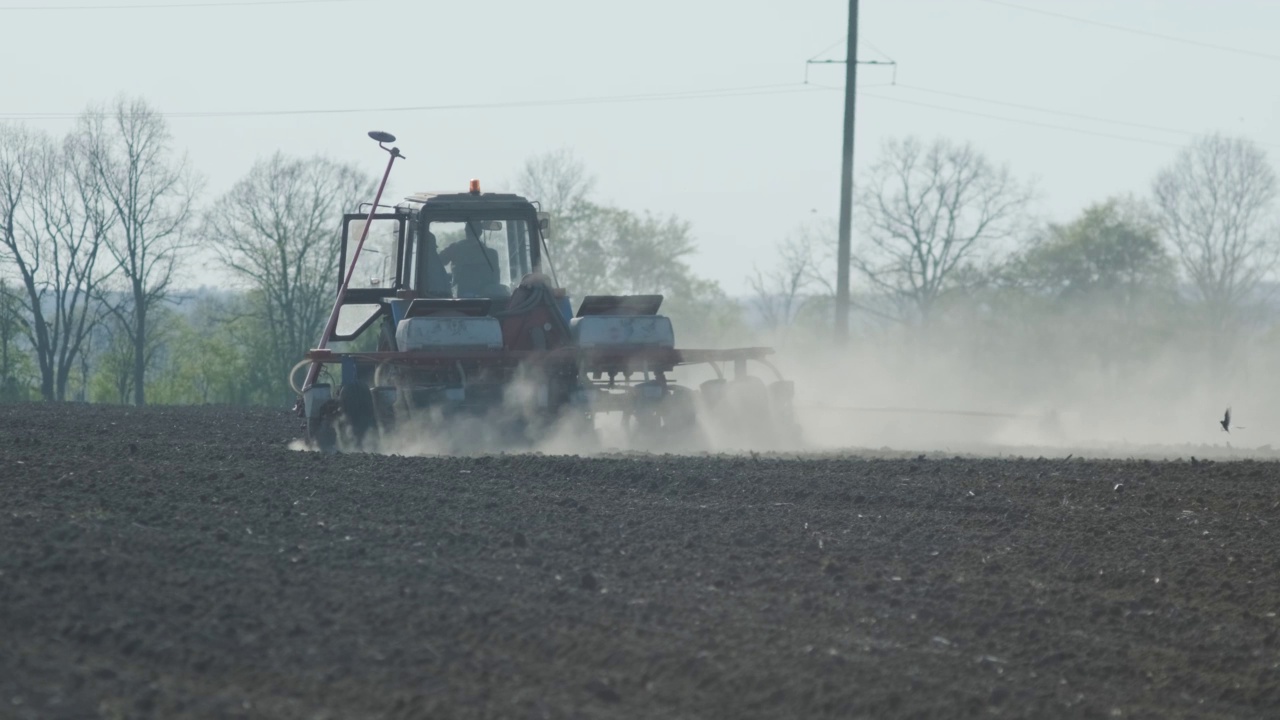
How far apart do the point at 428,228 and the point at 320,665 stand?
11.4 m

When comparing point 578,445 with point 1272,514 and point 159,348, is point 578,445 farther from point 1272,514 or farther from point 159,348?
point 159,348

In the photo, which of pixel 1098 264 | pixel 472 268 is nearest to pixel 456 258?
pixel 472 268

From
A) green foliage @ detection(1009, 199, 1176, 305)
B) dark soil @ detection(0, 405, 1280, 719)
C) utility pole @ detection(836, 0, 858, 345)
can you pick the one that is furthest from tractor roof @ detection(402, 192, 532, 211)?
green foliage @ detection(1009, 199, 1176, 305)

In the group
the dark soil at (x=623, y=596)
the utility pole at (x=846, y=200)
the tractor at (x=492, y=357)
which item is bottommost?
the dark soil at (x=623, y=596)

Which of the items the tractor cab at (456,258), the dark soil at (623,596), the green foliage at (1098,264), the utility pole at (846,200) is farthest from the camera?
the green foliage at (1098,264)

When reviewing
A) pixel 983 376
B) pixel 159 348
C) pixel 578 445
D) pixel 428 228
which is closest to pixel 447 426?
pixel 578 445

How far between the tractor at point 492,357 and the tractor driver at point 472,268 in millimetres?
11

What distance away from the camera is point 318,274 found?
51906mm

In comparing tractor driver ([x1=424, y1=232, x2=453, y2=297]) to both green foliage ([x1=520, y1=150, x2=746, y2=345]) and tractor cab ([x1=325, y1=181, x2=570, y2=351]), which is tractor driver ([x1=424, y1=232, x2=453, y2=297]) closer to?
tractor cab ([x1=325, y1=181, x2=570, y2=351])

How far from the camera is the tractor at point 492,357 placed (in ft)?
50.0

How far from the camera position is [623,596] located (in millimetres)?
7070

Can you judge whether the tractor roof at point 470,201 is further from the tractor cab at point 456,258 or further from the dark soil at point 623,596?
the dark soil at point 623,596

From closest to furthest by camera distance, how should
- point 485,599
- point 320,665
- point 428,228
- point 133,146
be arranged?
1. point 320,665
2. point 485,599
3. point 428,228
4. point 133,146

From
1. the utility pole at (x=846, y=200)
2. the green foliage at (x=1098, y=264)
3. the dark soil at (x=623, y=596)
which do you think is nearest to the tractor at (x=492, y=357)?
the dark soil at (x=623, y=596)
